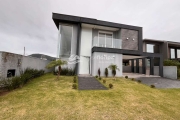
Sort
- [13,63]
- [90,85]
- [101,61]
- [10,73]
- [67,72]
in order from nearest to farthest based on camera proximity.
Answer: [10,73]
[13,63]
[90,85]
[101,61]
[67,72]

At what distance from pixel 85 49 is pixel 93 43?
4.25ft

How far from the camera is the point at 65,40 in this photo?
10.5 m

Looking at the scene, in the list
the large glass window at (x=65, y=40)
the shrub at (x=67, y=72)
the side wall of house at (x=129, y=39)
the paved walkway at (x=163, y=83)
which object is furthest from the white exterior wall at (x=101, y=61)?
→ the paved walkway at (x=163, y=83)

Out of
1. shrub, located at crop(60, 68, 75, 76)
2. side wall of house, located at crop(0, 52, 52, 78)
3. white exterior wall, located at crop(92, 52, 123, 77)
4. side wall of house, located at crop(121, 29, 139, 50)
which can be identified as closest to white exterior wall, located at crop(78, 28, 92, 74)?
shrub, located at crop(60, 68, 75, 76)

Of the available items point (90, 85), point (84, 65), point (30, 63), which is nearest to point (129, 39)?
point (84, 65)

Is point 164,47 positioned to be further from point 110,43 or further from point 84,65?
point 84,65

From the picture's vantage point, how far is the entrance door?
10352 millimetres

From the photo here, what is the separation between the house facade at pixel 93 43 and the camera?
946 centimetres

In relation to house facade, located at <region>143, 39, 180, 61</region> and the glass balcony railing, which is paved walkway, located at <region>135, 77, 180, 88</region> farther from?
house facade, located at <region>143, 39, 180, 61</region>

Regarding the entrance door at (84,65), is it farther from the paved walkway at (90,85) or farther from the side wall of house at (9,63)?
the side wall of house at (9,63)

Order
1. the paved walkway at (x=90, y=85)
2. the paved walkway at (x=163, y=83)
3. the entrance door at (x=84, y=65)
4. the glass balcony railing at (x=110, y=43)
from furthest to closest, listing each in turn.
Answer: the glass balcony railing at (x=110, y=43) < the entrance door at (x=84, y=65) < the paved walkway at (x=163, y=83) < the paved walkway at (x=90, y=85)

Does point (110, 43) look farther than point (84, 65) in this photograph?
Yes

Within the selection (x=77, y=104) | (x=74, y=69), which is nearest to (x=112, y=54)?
(x=74, y=69)

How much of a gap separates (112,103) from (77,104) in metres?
1.51
